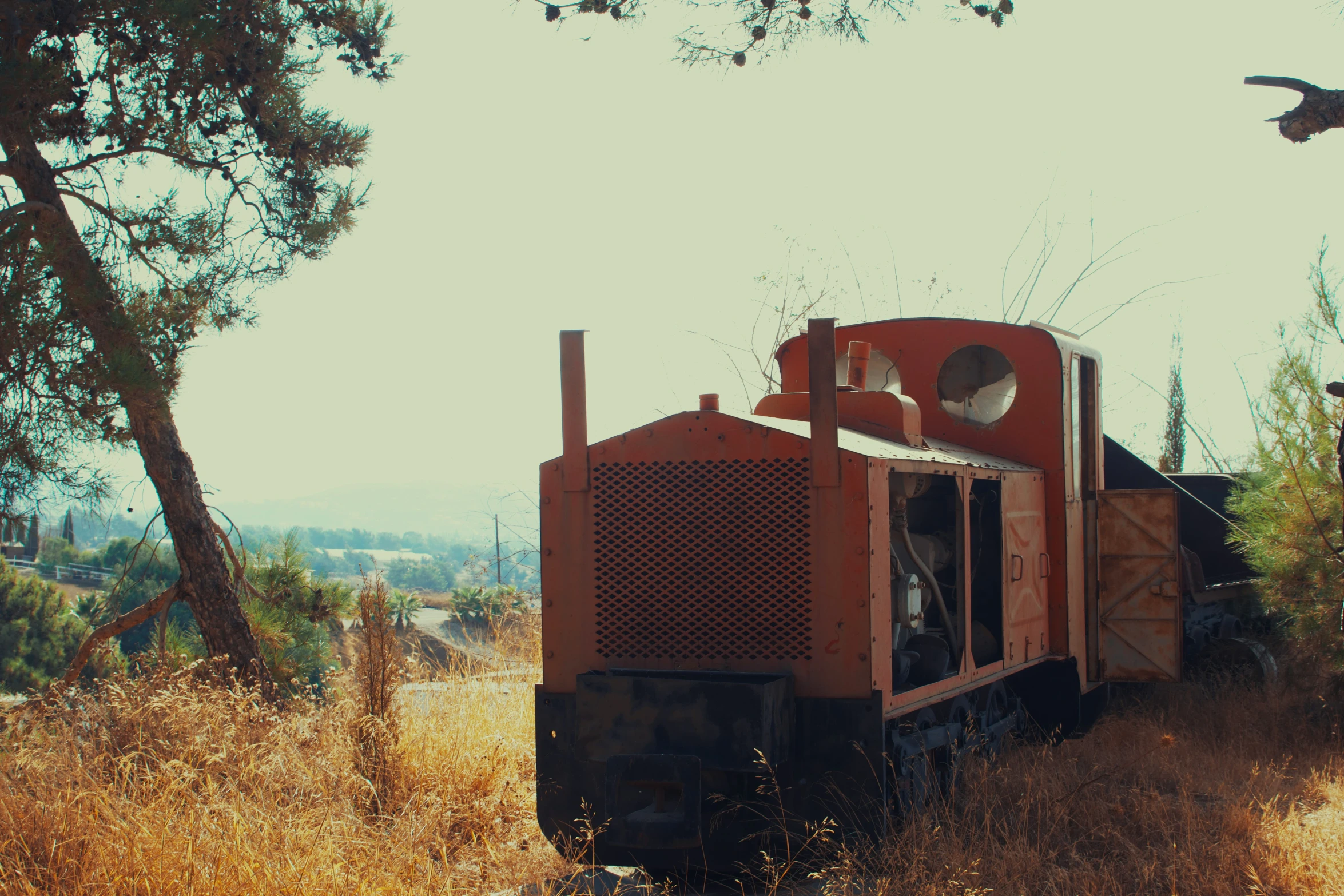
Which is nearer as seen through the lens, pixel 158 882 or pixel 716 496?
pixel 158 882

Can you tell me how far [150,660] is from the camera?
300 inches

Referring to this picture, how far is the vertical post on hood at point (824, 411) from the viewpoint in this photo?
4.51 metres

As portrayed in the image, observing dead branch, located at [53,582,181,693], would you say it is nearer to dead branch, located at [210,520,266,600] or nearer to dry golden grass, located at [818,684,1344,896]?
dead branch, located at [210,520,266,600]

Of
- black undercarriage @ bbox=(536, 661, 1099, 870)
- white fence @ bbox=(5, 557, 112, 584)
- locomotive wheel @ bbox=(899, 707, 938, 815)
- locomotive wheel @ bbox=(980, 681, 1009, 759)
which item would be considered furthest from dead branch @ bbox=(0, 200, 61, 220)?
white fence @ bbox=(5, 557, 112, 584)

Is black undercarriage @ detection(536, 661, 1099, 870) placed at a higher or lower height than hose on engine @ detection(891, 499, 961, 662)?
lower

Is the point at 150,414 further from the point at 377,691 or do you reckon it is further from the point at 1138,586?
the point at 1138,586

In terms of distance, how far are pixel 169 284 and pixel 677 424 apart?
4.72m

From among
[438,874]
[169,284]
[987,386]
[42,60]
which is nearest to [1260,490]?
[987,386]

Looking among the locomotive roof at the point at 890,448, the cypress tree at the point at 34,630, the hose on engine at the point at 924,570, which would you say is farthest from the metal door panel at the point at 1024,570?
the cypress tree at the point at 34,630

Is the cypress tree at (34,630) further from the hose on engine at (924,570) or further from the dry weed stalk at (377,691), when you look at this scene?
the hose on engine at (924,570)

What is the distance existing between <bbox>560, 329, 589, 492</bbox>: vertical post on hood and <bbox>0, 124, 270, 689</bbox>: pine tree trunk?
3.15 m

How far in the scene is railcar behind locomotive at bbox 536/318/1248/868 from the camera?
4.45m

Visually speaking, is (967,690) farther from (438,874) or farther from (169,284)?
(169,284)

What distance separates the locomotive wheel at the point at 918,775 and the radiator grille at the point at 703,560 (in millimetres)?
782
